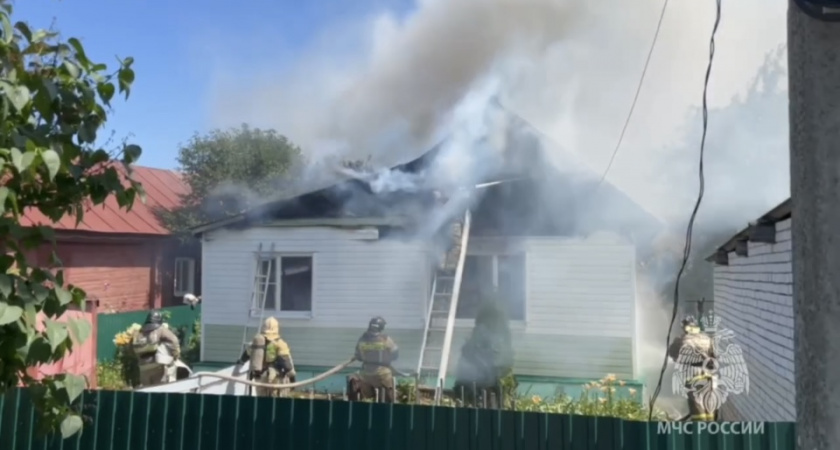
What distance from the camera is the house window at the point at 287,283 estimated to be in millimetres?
11250

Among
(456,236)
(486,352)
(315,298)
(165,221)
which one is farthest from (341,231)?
(165,221)

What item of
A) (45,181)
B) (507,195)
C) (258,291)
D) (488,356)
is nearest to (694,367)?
(488,356)

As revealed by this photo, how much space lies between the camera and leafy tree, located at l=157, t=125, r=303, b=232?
55.3 feet

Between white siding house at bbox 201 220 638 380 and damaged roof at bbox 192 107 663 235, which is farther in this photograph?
damaged roof at bbox 192 107 663 235

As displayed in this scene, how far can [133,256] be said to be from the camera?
15.4 metres

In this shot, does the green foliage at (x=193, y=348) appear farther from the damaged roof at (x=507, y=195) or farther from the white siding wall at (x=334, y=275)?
the damaged roof at (x=507, y=195)

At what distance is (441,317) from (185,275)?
30.1 feet

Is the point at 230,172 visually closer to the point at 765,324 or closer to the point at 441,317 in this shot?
the point at 441,317

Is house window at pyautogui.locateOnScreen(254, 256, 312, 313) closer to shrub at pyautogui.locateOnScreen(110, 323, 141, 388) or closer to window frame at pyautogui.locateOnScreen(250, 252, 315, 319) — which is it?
window frame at pyautogui.locateOnScreen(250, 252, 315, 319)

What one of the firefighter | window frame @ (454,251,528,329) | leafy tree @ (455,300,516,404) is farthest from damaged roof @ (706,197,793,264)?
the firefighter

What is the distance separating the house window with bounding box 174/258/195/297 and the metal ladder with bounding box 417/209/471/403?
8.69m

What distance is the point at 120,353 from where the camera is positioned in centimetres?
1101

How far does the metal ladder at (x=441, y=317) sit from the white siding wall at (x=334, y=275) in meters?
0.26

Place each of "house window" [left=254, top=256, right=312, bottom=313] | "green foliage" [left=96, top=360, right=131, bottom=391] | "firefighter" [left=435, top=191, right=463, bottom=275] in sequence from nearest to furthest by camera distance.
A: "firefighter" [left=435, top=191, right=463, bottom=275]
"green foliage" [left=96, top=360, right=131, bottom=391]
"house window" [left=254, top=256, right=312, bottom=313]
